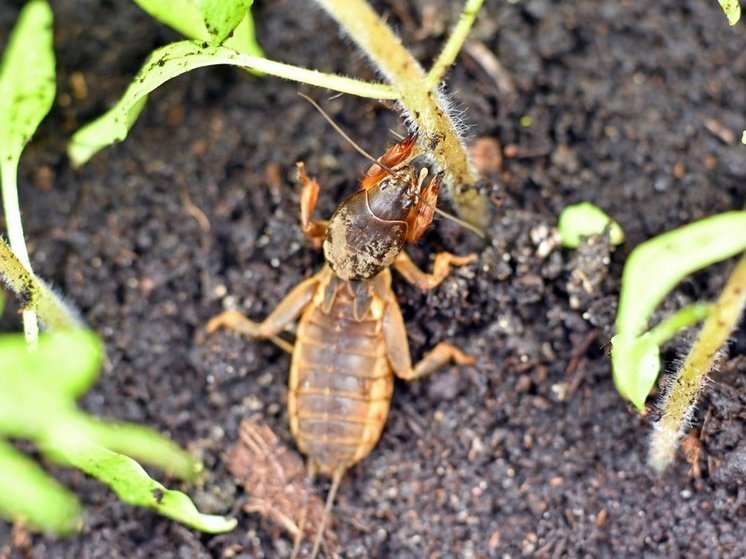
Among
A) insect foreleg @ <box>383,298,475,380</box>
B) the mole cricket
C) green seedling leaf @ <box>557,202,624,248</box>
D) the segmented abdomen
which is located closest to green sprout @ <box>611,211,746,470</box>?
green seedling leaf @ <box>557,202,624,248</box>

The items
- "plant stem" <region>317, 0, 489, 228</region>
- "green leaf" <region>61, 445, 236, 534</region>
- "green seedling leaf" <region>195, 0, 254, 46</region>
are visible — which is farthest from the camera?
"green leaf" <region>61, 445, 236, 534</region>

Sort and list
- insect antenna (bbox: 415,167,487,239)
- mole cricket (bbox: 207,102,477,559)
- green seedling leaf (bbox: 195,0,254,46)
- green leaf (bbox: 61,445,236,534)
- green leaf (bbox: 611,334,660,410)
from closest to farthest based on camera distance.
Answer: green seedling leaf (bbox: 195,0,254,46), green leaf (bbox: 611,334,660,410), green leaf (bbox: 61,445,236,534), insect antenna (bbox: 415,167,487,239), mole cricket (bbox: 207,102,477,559)

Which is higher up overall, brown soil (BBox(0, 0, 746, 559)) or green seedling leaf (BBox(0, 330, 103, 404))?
green seedling leaf (BBox(0, 330, 103, 404))

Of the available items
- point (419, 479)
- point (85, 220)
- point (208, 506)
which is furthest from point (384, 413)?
point (85, 220)

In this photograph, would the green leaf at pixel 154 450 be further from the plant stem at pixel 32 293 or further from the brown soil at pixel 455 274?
the plant stem at pixel 32 293

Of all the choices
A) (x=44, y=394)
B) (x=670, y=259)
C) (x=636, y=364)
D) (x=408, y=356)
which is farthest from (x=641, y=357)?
(x=44, y=394)

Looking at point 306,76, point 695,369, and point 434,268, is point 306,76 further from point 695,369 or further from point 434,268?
point 695,369

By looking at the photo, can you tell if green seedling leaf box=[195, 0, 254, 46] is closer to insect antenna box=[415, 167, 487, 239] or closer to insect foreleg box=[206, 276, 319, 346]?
insect antenna box=[415, 167, 487, 239]

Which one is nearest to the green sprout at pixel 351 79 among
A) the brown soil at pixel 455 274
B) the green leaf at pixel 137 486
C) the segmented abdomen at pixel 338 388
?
the brown soil at pixel 455 274
